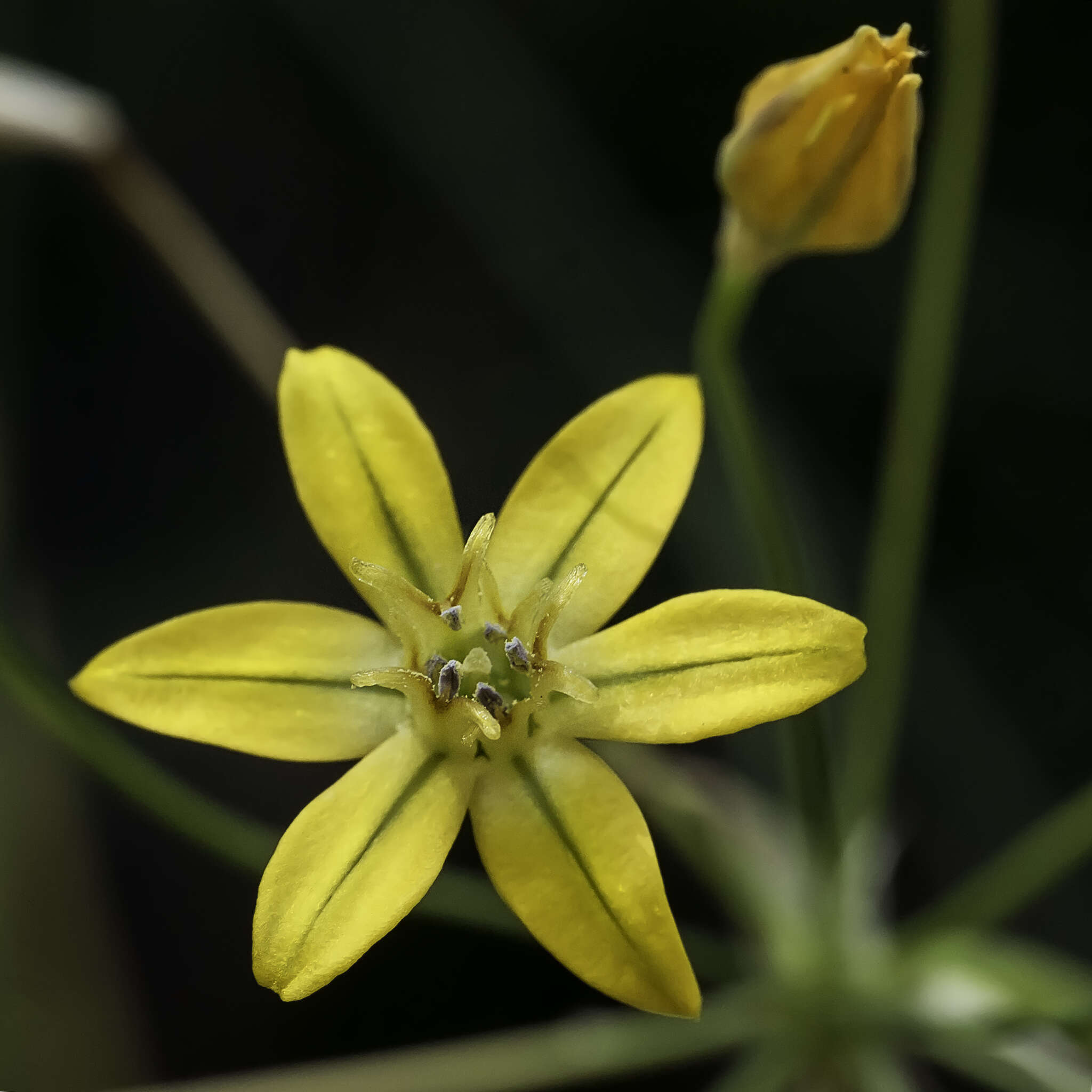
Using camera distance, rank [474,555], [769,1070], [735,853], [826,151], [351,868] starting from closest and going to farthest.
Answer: [351,868] < [474,555] < [826,151] < [769,1070] < [735,853]

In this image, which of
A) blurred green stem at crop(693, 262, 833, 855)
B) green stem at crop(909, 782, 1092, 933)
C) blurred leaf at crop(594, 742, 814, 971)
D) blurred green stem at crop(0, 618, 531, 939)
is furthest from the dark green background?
blurred green stem at crop(0, 618, 531, 939)

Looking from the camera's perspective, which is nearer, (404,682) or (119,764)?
→ (404,682)

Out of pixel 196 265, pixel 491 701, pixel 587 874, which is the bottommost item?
pixel 587 874

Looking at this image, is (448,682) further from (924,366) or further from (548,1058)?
(924,366)

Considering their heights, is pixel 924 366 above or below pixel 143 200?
below

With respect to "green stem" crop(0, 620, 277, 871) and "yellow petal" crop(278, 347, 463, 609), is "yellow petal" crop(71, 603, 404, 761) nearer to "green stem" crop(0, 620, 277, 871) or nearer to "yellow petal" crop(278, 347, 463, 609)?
"yellow petal" crop(278, 347, 463, 609)

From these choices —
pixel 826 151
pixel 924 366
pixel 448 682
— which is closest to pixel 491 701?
pixel 448 682

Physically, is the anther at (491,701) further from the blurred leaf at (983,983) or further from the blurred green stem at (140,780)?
the blurred leaf at (983,983)

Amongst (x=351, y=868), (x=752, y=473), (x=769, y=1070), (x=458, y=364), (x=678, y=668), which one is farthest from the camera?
(x=458, y=364)
